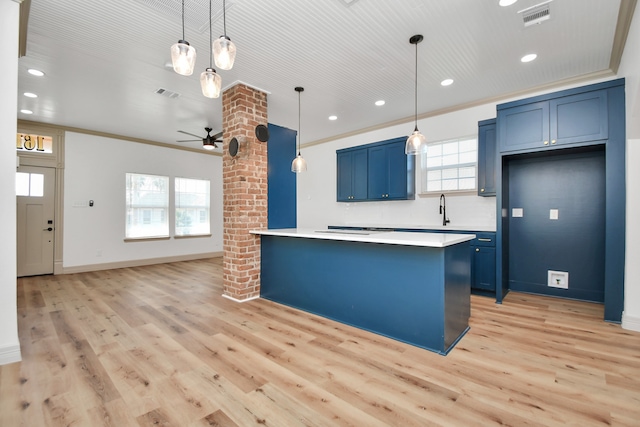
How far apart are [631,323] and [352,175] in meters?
4.32

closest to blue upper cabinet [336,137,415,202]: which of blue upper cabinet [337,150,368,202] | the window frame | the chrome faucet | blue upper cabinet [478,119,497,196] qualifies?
blue upper cabinet [337,150,368,202]

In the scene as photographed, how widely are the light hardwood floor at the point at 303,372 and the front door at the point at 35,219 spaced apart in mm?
2843

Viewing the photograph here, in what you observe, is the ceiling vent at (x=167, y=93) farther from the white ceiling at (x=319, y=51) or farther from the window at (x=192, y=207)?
the window at (x=192, y=207)

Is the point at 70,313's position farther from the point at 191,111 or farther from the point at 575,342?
the point at 575,342

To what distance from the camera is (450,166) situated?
4863 millimetres

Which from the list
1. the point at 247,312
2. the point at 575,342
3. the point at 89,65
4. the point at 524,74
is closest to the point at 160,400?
the point at 247,312

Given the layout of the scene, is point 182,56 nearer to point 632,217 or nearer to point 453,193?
point 632,217

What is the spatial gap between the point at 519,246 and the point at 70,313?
5.96 meters

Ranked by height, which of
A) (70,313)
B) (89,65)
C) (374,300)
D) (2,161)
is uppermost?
(89,65)

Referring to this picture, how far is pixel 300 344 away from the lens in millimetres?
2570

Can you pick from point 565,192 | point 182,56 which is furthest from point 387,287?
point 565,192

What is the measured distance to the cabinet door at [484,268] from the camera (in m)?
3.88

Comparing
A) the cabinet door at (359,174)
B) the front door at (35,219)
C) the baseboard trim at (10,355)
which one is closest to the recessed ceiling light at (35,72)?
the front door at (35,219)

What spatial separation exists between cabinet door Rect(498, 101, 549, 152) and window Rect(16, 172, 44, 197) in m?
7.93
